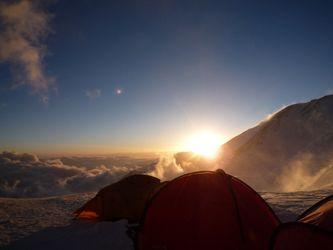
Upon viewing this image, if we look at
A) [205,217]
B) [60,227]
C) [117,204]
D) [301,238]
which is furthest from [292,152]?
[301,238]

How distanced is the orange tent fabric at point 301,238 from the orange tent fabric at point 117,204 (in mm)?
7209

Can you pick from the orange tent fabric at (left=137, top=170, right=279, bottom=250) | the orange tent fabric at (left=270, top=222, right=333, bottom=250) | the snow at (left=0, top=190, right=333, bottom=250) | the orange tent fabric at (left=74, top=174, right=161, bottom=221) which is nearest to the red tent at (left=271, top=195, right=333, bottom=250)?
the orange tent fabric at (left=270, top=222, right=333, bottom=250)

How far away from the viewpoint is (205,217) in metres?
8.28

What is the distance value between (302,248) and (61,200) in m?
13.8

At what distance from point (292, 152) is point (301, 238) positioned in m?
35.0

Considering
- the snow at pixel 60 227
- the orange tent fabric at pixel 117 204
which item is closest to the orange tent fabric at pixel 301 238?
the snow at pixel 60 227

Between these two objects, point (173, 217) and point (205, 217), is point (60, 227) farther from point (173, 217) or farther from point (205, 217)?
point (205, 217)

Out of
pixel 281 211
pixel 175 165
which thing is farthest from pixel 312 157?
pixel 175 165

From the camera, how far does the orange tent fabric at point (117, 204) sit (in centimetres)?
1303

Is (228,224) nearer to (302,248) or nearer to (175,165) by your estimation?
(302,248)

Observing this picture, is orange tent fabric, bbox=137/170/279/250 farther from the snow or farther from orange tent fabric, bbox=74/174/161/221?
orange tent fabric, bbox=74/174/161/221

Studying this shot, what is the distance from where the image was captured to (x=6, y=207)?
15.3 metres

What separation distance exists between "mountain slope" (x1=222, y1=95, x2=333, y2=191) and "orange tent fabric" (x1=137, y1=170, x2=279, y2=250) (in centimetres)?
1953

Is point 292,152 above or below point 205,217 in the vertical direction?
above
